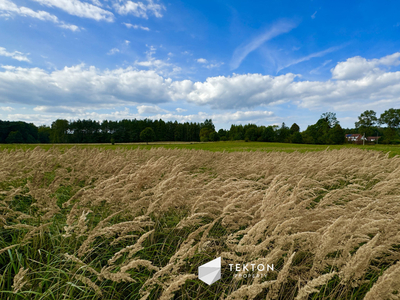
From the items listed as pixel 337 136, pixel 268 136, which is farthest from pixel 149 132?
pixel 337 136

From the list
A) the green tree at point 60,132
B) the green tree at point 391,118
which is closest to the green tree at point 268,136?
the green tree at point 391,118

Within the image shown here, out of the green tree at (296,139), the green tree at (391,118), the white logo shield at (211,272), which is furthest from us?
the green tree at (296,139)

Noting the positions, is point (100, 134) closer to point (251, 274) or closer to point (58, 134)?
point (58, 134)

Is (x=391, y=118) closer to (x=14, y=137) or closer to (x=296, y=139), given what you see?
(x=296, y=139)

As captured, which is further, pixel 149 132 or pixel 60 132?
pixel 60 132

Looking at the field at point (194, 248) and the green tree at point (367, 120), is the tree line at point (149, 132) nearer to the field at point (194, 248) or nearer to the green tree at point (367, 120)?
the green tree at point (367, 120)

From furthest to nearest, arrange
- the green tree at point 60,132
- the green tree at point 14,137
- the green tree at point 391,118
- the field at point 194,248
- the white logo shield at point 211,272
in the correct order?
the green tree at point 60,132, the green tree at point 391,118, the green tree at point 14,137, the white logo shield at point 211,272, the field at point 194,248

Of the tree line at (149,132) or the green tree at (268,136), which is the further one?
the green tree at (268,136)

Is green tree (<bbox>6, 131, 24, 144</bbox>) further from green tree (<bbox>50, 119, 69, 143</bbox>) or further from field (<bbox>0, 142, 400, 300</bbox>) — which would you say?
field (<bbox>0, 142, 400, 300</bbox>)

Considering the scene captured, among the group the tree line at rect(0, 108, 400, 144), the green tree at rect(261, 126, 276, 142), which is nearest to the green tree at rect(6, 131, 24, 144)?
the tree line at rect(0, 108, 400, 144)

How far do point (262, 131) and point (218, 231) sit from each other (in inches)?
3098

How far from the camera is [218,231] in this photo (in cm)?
305

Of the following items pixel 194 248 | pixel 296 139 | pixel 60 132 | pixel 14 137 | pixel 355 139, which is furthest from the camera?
pixel 355 139

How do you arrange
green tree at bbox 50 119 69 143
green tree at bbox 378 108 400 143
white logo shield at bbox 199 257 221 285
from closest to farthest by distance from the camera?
white logo shield at bbox 199 257 221 285 < green tree at bbox 378 108 400 143 < green tree at bbox 50 119 69 143
